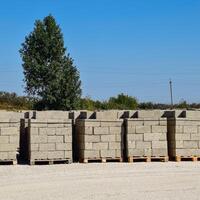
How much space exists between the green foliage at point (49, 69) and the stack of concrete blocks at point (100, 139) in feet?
61.5

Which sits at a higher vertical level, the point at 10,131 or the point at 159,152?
the point at 10,131

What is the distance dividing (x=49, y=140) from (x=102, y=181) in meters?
3.18

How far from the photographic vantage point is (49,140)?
14602 mm

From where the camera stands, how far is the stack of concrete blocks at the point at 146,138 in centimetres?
1544

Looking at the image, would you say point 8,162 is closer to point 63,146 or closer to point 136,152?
point 63,146

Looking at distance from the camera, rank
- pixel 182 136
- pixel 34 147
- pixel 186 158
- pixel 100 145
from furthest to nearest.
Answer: pixel 186 158 → pixel 182 136 → pixel 100 145 → pixel 34 147

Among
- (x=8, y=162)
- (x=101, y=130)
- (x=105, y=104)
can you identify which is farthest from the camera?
(x=105, y=104)

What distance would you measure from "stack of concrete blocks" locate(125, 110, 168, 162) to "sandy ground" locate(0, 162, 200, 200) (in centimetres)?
55

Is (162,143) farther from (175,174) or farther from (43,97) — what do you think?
(43,97)

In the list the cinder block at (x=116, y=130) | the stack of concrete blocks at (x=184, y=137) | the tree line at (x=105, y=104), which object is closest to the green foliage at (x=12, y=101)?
the tree line at (x=105, y=104)

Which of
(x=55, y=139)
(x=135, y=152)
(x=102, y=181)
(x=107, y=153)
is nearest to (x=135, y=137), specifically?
(x=135, y=152)

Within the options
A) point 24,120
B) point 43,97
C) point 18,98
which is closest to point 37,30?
point 43,97

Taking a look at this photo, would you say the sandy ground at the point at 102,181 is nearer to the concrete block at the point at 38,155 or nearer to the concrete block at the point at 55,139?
the concrete block at the point at 38,155

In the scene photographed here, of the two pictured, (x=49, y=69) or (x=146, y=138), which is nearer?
(x=146, y=138)
